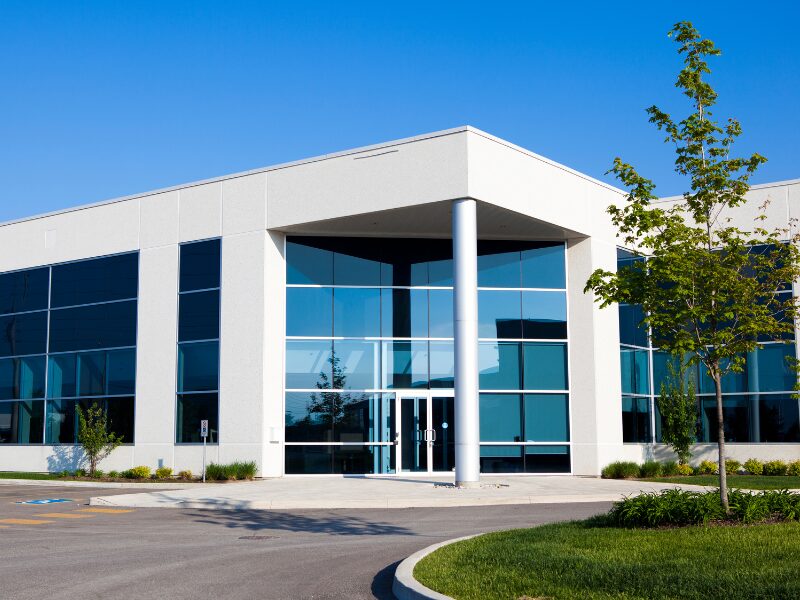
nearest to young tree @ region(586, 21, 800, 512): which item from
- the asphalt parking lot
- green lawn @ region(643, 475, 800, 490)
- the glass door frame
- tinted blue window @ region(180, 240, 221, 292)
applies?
the asphalt parking lot

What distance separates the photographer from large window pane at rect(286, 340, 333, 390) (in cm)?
2897

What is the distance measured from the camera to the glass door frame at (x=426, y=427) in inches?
1139

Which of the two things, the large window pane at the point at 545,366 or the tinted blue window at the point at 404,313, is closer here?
the tinted blue window at the point at 404,313

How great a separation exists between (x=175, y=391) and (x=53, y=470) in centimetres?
616

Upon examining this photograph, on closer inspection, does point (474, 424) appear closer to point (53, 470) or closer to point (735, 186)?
point (735, 186)

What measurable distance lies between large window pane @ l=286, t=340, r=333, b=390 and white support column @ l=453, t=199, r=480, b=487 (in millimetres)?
5608

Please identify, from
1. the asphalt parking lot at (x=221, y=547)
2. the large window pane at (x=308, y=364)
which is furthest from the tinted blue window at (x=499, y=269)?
the asphalt parking lot at (x=221, y=547)

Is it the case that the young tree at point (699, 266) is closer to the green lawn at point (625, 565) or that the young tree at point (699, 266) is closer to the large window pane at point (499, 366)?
the green lawn at point (625, 565)

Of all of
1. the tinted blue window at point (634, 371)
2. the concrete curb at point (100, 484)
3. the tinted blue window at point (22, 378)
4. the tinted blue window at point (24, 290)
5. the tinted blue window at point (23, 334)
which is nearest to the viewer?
the concrete curb at point (100, 484)

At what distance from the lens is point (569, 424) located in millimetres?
29859

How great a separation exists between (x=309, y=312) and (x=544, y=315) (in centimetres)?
761

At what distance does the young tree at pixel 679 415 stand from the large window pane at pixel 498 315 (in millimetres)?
5532

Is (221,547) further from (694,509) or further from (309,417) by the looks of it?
(309,417)

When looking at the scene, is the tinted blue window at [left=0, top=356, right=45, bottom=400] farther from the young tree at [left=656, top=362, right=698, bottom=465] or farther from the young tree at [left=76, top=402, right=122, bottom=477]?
the young tree at [left=656, top=362, right=698, bottom=465]
